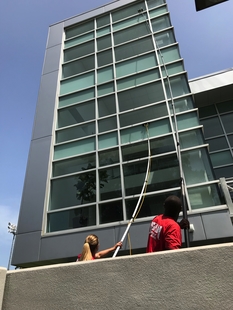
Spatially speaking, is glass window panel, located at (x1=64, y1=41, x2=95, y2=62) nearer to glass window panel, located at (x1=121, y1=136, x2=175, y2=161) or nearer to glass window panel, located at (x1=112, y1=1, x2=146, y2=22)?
glass window panel, located at (x1=112, y1=1, x2=146, y2=22)

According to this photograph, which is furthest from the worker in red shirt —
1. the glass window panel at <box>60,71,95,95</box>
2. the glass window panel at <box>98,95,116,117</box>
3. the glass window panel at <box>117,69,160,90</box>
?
the glass window panel at <box>60,71,95,95</box>

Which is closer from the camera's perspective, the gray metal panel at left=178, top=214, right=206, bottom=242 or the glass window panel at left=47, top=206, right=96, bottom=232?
the gray metal panel at left=178, top=214, right=206, bottom=242

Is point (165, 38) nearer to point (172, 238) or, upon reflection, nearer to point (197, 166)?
point (197, 166)

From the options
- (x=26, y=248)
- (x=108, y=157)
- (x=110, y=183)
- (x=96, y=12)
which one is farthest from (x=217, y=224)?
(x=96, y=12)

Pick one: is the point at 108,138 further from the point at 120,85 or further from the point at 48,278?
the point at 48,278

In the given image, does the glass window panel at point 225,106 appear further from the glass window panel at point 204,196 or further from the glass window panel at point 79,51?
the glass window panel at point 204,196

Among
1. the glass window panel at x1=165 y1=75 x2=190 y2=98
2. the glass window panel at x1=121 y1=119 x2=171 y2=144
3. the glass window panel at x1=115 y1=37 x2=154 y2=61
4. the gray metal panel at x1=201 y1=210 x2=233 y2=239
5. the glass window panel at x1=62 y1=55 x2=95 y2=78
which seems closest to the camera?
the gray metal panel at x1=201 y1=210 x2=233 y2=239

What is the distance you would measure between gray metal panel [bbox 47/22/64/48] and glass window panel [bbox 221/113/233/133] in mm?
8523

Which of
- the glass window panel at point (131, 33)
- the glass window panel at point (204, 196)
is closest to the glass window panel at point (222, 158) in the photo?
the glass window panel at point (204, 196)

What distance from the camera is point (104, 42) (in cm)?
1074

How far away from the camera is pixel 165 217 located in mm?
3014

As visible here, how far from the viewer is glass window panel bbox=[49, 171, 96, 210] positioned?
24.2 feet

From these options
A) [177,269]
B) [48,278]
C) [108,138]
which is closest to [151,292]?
[177,269]

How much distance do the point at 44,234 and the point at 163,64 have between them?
22.0 ft
